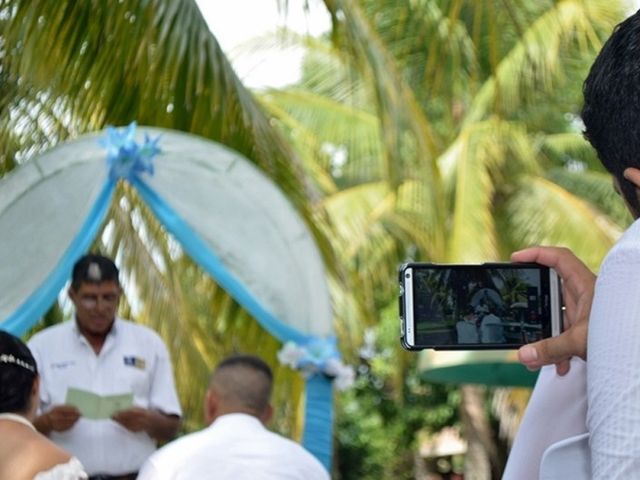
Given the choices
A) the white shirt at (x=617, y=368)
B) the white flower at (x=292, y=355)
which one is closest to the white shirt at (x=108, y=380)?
the white flower at (x=292, y=355)

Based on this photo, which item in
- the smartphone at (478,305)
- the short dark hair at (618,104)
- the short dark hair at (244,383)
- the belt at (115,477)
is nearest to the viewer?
the short dark hair at (618,104)

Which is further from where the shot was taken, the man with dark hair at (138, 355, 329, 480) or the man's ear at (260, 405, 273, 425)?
the man's ear at (260, 405, 273, 425)

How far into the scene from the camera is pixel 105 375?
6.62m

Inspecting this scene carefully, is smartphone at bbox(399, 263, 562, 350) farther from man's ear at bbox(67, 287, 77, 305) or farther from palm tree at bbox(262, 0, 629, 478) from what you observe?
palm tree at bbox(262, 0, 629, 478)

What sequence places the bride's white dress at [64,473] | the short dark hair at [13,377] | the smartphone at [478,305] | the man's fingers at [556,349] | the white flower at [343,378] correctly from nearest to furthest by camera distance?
1. the man's fingers at [556,349]
2. the smartphone at [478,305]
3. the bride's white dress at [64,473]
4. the short dark hair at [13,377]
5. the white flower at [343,378]

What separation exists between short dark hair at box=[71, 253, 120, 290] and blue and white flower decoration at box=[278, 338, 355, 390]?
3.30ft

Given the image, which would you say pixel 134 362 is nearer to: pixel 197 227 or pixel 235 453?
pixel 197 227

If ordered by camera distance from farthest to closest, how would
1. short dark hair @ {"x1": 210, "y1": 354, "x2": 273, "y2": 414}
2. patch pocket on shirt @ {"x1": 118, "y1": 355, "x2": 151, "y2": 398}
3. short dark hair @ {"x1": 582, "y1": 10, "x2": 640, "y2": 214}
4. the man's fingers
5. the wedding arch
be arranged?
the wedding arch, patch pocket on shirt @ {"x1": 118, "y1": 355, "x2": 151, "y2": 398}, short dark hair @ {"x1": 210, "y1": 354, "x2": 273, "y2": 414}, the man's fingers, short dark hair @ {"x1": 582, "y1": 10, "x2": 640, "y2": 214}

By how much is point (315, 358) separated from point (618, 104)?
5.77m

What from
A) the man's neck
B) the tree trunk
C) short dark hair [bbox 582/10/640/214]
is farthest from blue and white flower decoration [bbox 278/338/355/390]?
the tree trunk

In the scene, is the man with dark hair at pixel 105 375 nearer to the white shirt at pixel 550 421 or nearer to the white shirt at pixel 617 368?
the white shirt at pixel 550 421

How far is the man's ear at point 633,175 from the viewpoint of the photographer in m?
1.58

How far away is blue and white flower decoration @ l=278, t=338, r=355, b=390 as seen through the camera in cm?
729

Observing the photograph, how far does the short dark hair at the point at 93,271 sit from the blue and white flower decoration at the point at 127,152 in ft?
2.60
